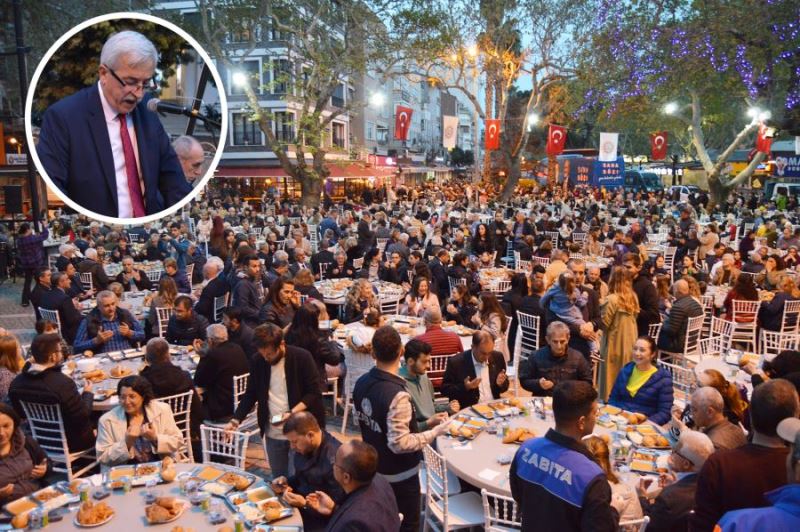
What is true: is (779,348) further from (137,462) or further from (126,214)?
(126,214)

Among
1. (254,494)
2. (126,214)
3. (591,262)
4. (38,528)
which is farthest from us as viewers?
(591,262)

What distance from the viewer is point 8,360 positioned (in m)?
5.21

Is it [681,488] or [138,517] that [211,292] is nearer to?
[138,517]

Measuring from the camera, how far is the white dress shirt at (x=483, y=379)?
5.29 metres

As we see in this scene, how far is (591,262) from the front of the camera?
11727mm

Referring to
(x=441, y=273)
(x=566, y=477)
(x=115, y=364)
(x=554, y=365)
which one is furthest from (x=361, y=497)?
(x=441, y=273)

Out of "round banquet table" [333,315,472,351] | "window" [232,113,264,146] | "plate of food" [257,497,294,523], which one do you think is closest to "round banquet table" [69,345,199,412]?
"round banquet table" [333,315,472,351]

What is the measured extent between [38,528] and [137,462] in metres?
0.91

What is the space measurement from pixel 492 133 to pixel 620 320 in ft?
68.2

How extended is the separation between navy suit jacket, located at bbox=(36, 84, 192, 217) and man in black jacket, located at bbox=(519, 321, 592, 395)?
12.4 ft

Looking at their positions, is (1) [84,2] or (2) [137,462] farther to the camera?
(1) [84,2]

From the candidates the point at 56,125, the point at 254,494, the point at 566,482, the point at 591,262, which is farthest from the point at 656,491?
the point at 591,262

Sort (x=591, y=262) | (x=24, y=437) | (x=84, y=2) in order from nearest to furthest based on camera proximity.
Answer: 1. (x=24, y=437)
2. (x=591, y=262)
3. (x=84, y=2)

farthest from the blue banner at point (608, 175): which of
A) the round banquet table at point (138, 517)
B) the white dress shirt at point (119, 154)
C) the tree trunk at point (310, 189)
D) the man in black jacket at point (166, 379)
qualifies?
the white dress shirt at point (119, 154)
